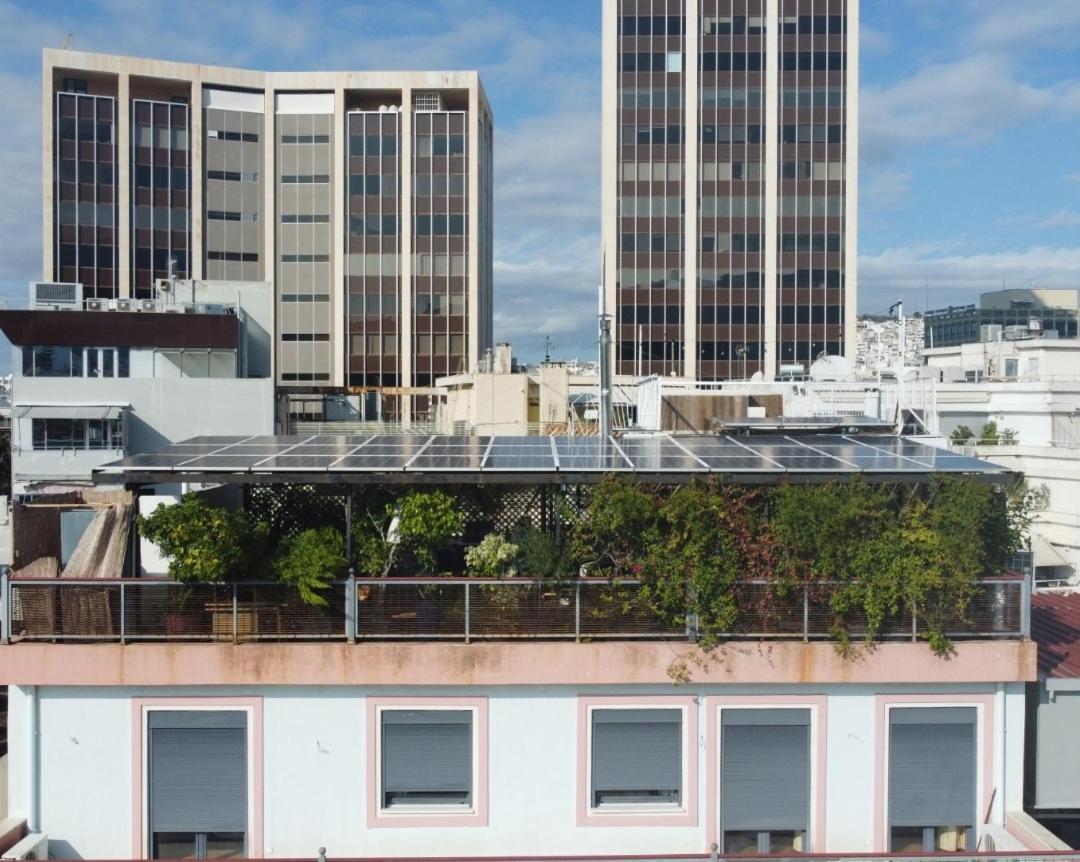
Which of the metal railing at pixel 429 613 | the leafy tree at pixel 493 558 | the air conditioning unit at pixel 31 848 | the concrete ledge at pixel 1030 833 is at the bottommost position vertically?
the air conditioning unit at pixel 31 848

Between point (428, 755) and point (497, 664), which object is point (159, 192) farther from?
point (497, 664)

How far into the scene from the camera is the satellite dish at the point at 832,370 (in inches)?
1131

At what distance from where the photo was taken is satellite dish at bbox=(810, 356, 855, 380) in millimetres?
28734

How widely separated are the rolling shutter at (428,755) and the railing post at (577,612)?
4.70 feet

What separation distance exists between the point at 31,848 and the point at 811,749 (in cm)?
829

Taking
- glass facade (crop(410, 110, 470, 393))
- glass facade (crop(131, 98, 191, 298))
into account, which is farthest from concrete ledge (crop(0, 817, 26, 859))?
glass facade (crop(131, 98, 191, 298))

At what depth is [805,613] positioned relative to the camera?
1071 cm

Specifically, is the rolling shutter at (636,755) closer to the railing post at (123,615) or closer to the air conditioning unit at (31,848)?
the railing post at (123,615)

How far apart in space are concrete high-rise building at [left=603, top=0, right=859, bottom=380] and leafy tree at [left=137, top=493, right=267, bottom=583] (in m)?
70.2

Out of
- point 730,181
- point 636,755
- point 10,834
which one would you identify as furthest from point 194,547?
point 730,181

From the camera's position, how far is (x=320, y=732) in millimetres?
10602

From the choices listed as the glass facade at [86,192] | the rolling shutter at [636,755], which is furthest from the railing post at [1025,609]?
the glass facade at [86,192]

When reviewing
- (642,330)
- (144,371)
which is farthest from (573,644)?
(642,330)

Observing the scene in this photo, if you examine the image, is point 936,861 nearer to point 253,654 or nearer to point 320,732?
point 320,732
